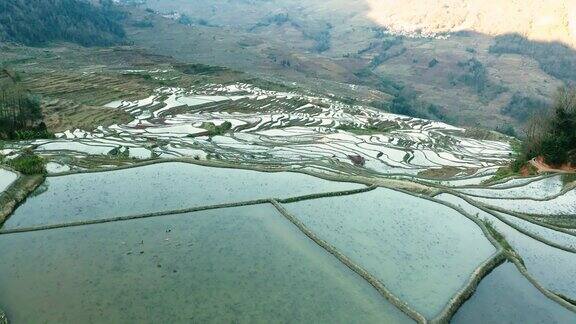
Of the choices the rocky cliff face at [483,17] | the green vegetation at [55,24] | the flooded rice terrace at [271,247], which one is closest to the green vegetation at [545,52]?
the rocky cliff face at [483,17]

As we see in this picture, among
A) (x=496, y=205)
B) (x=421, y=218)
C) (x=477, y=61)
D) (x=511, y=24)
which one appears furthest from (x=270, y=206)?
(x=511, y=24)

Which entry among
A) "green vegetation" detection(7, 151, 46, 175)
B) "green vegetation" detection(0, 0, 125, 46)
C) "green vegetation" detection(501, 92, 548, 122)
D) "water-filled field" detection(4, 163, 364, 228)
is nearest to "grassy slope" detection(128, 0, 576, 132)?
"green vegetation" detection(501, 92, 548, 122)

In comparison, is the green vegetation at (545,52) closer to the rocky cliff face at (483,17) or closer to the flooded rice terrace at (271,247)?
the rocky cliff face at (483,17)

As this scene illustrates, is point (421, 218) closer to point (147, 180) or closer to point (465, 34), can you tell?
point (147, 180)

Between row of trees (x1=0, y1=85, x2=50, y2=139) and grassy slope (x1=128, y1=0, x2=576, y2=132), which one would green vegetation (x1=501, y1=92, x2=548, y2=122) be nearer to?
grassy slope (x1=128, y1=0, x2=576, y2=132)

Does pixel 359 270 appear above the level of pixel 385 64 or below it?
above

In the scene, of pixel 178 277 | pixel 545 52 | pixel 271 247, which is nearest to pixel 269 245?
pixel 271 247

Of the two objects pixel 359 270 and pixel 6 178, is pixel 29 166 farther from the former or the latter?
pixel 359 270
